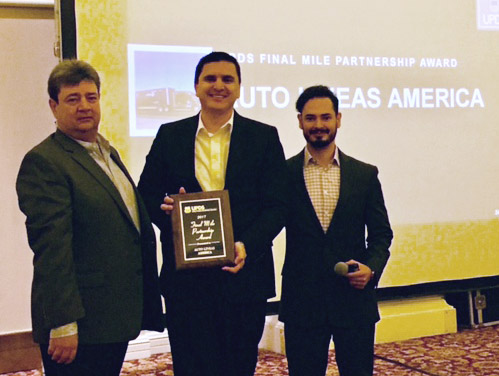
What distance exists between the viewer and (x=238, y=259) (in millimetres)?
2004

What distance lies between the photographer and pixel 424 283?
4438mm

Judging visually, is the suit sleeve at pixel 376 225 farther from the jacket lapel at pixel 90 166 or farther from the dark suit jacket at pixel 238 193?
the jacket lapel at pixel 90 166

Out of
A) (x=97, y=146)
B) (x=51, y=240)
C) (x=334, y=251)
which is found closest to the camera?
(x=51, y=240)

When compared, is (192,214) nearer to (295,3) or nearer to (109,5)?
(109,5)

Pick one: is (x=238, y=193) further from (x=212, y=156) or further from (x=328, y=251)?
(x=328, y=251)

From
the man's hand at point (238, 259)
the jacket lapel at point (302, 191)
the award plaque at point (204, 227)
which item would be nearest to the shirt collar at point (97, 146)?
the award plaque at point (204, 227)

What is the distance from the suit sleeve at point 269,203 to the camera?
2.06 m

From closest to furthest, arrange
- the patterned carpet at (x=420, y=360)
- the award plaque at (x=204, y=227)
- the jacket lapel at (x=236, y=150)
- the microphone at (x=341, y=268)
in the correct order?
the award plaque at (x=204, y=227)
the jacket lapel at (x=236, y=150)
the microphone at (x=341, y=268)
the patterned carpet at (x=420, y=360)

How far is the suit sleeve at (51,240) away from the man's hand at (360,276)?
92 cm

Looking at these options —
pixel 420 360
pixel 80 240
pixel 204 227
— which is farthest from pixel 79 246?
pixel 420 360

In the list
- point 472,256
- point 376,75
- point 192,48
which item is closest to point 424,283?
point 472,256

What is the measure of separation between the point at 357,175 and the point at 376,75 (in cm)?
199

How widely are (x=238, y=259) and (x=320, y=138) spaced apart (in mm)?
597

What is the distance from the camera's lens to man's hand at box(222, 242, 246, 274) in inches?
78.0
